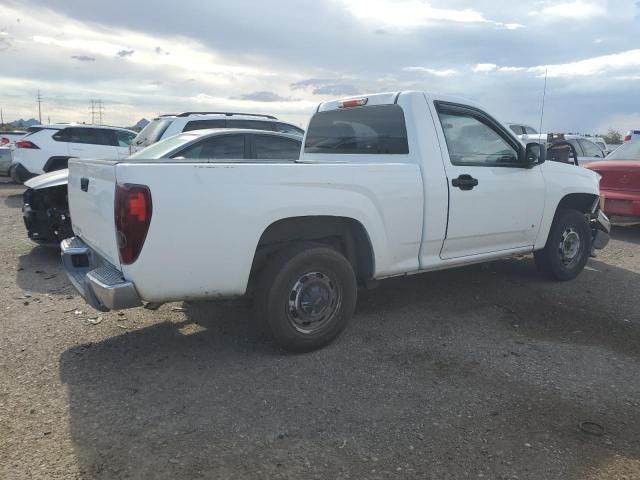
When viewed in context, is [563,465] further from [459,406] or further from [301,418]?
[301,418]

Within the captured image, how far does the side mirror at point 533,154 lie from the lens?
17.2ft

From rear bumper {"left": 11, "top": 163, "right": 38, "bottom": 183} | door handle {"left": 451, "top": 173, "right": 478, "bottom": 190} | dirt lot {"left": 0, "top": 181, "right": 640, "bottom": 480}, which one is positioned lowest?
dirt lot {"left": 0, "top": 181, "right": 640, "bottom": 480}

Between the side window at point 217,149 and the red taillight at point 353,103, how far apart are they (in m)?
2.72

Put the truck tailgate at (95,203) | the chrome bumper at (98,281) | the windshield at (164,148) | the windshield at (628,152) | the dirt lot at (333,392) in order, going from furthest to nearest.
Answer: the windshield at (628,152) < the windshield at (164,148) < the truck tailgate at (95,203) < the chrome bumper at (98,281) < the dirt lot at (333,392)

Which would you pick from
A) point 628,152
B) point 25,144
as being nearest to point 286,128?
point 628,152

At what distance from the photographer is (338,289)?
4.05 m

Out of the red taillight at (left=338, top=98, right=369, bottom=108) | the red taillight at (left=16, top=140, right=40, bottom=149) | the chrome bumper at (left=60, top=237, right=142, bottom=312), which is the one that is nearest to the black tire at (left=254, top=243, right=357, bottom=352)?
the chrome bumper at (left=60, top=237, right=142, bottom=312)

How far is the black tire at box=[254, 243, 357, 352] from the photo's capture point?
12.4ft

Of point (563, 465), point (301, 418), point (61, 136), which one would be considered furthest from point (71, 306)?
point (61, 136)

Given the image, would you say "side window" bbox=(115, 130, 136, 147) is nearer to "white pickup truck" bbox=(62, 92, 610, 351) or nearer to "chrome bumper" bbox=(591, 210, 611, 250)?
"white pickup truck" bbox=(62, 92, 610, 351)

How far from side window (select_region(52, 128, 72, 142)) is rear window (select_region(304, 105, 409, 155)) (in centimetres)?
895

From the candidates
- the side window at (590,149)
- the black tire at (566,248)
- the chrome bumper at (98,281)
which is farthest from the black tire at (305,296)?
the side window at (590,149)

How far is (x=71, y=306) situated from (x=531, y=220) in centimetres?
445

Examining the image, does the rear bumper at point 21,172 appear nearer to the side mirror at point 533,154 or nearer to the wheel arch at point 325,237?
the wheel arch at point 325,237
